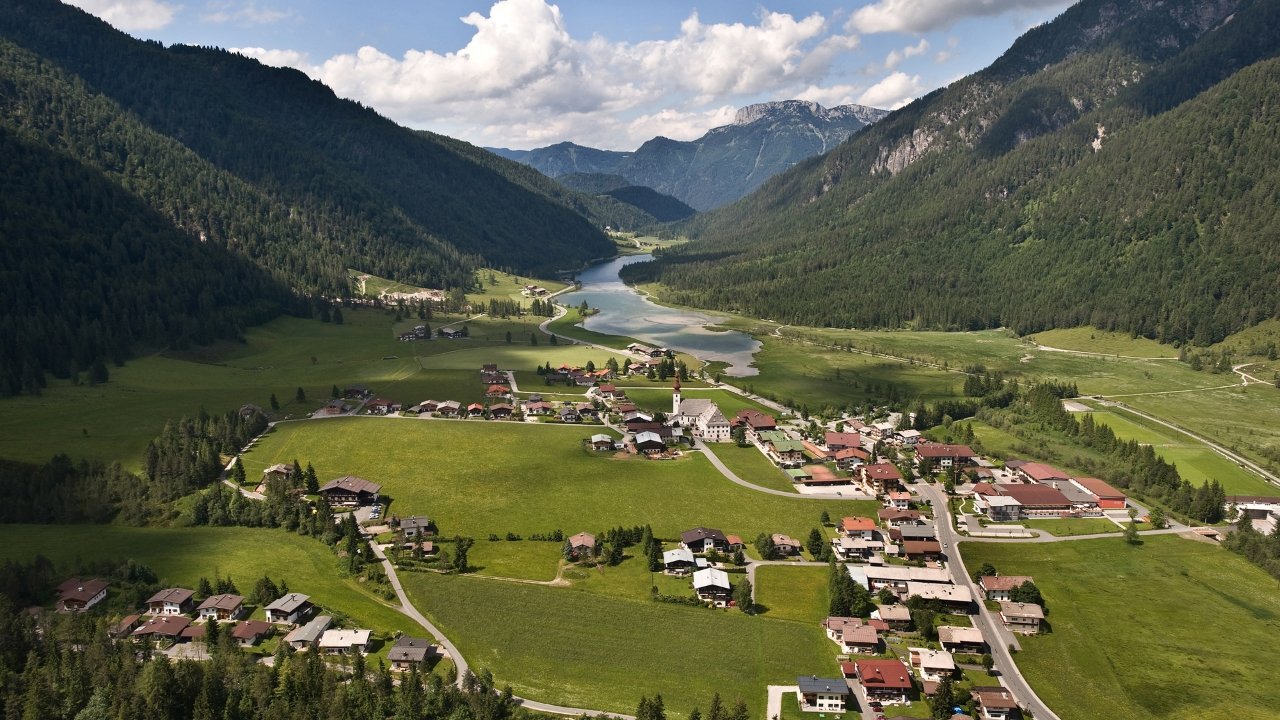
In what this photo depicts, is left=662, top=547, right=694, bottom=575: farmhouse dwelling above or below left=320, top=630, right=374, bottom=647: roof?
above

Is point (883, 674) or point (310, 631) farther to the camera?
point (310, 631)

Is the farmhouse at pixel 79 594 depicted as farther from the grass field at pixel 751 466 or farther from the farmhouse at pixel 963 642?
the farmhouse at pixel 963 642

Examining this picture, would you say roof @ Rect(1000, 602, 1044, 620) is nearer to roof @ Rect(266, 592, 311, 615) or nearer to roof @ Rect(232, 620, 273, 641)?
roof @ Rect(266, 592, 311, 615)

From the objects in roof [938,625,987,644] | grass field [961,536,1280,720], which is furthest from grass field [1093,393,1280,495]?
roof [938,625,987,644]

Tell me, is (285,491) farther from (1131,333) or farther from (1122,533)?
(1131,333)

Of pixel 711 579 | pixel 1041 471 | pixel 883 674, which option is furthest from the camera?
pixel 1041 471

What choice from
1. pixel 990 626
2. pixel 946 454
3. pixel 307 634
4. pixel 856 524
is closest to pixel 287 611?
pixel 307 634

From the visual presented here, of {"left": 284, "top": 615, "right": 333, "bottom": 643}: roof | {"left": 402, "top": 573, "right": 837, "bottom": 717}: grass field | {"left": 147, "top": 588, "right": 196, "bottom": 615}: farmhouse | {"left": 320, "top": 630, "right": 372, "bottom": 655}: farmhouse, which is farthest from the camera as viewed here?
{"left": 147, "top": 588, "right": 196, "bottom": 615}: farmhouse

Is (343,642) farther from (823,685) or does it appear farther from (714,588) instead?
(823,685)
